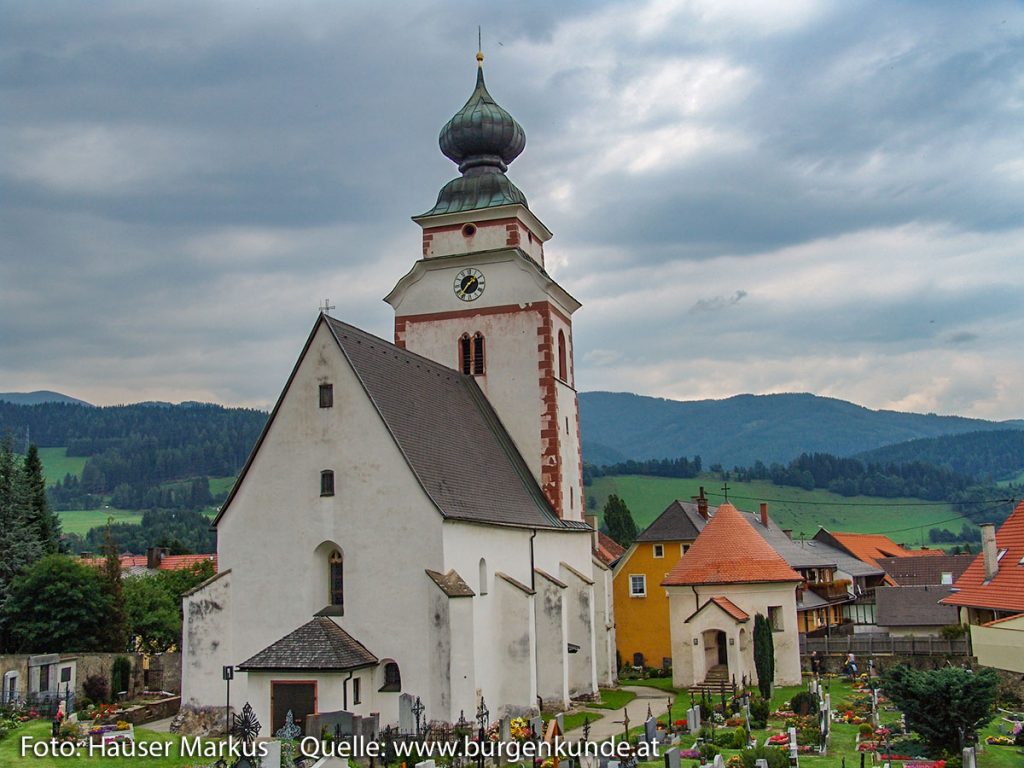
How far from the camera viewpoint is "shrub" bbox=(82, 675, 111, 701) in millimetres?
39719

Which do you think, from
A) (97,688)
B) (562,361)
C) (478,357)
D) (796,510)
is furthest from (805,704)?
(796,510)

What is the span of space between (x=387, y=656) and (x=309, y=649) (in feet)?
7.17

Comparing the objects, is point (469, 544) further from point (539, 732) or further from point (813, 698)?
point (813, 698)

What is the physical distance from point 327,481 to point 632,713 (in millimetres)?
13318

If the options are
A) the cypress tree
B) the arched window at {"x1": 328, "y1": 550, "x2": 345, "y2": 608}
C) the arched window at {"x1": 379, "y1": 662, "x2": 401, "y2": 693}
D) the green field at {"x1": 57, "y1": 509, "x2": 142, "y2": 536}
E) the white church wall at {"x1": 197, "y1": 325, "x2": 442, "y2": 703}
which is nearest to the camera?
the arched window at {"x1": 379, "y1": 662, "x2": 401, "y2": 693}

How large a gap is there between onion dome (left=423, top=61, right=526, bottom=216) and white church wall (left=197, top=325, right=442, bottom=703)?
15252mm

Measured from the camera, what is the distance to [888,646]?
4522 centimetres

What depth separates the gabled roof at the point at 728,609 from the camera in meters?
41.0

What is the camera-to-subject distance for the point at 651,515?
578 ft

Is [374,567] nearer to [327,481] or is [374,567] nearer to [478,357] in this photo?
[327,481]

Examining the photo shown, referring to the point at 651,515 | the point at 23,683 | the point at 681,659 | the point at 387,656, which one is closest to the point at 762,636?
the point at 681,659

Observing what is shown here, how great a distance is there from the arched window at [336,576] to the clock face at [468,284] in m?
15.7

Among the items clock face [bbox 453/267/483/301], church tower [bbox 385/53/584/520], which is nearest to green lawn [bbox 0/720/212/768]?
church tower [bbox 385/53/584/520]

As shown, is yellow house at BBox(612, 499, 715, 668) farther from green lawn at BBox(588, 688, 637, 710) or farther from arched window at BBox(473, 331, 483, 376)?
arched window at BBox(473, 331, 483, 376)
